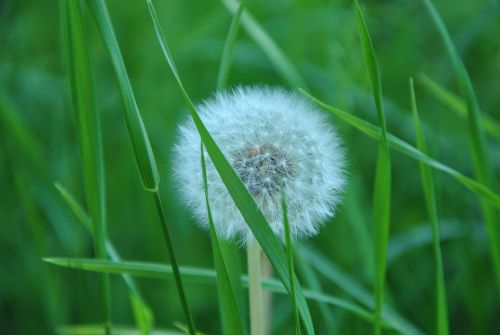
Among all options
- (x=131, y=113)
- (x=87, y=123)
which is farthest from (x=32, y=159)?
(x=131, y=113)

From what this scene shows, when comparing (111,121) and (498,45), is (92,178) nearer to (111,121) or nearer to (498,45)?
(111,121)

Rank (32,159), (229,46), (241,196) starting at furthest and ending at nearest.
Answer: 1. (32,159)
2. (229,46)
3. (241,196)

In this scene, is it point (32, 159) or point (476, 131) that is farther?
point (32, 159)

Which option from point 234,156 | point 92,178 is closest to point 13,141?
point 92,178

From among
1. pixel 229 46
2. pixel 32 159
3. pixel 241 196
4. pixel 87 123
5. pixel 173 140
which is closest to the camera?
pixel 241 196

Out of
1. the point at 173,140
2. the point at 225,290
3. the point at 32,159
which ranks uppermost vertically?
the point at 173,140

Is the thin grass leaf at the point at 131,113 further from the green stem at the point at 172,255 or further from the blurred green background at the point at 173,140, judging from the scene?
the blurred green background at the point at 173,140

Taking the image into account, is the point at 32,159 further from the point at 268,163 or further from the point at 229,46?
the point at 268,163

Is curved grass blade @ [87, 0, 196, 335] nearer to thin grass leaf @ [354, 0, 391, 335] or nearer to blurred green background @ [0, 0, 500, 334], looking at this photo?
thin grass leaf @ [354, 0, 391, 335]
